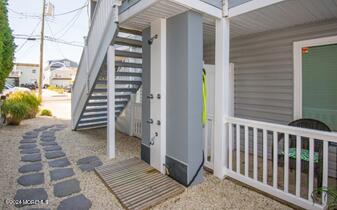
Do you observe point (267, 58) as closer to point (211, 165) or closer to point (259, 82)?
point (259, 82)

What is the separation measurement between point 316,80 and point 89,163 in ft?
12.5

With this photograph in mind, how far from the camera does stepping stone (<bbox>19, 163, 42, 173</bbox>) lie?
3.19 metres

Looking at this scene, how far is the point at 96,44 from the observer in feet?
13.2

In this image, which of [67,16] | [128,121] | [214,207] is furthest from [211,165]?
A: [67,16]

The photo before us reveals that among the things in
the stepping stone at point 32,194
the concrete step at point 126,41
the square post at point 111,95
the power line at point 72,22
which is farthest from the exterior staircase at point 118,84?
the power line at point 72,22

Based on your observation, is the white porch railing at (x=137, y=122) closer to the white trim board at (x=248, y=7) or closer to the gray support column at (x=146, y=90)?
the gray support column at (x=146, y=90)

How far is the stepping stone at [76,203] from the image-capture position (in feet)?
7.36

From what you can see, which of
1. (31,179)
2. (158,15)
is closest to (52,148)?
(31,179)

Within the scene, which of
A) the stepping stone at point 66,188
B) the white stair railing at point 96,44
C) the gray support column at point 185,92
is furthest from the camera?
the white stair railing at point 96,44

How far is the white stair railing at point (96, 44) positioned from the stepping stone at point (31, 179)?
1.90 m

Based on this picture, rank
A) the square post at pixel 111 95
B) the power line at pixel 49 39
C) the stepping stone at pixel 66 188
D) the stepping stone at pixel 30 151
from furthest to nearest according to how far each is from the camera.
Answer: the power line at pixel 49 39 < the stepping stone at pixel 30 151 < the square post at pixel 111 95 < the stepping stone at pixel 66 188

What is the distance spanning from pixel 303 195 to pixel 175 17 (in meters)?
2.71

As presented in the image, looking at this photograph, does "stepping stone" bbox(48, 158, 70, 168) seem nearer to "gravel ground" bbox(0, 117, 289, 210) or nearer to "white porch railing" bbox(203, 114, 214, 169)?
"gravel ground" bbox(0, 117, 289, 210)

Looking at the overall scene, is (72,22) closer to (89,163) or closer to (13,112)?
(13,112)
